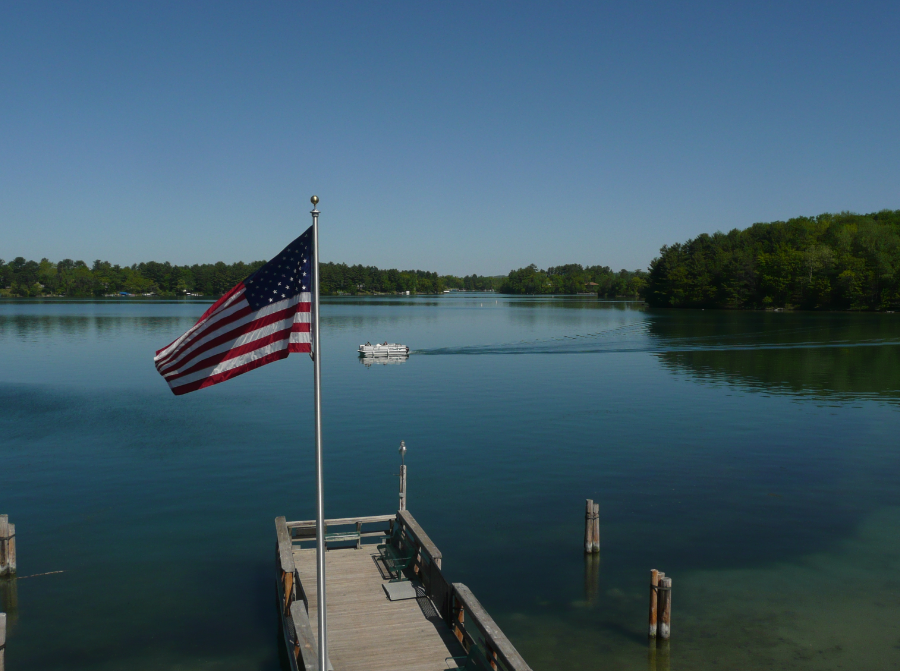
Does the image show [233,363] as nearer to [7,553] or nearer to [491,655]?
[491,655]

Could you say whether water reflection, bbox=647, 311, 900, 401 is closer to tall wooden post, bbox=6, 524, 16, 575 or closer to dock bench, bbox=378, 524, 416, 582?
dock bench, bbox=378, 524, 416, 582

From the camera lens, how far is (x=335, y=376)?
217ft

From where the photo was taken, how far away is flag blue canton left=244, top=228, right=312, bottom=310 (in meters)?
9.57

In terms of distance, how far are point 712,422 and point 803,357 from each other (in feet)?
146

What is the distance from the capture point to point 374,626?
14258 millimetres

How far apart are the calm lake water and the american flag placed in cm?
910

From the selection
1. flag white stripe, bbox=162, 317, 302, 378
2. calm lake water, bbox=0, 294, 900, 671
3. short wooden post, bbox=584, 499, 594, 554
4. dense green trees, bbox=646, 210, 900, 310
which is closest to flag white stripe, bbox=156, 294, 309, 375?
flag white stripe, bbox=162, 317, 302, 378

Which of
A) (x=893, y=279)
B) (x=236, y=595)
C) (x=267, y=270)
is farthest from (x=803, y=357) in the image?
(x=893, y=279)

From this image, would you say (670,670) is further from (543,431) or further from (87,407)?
(87,407)

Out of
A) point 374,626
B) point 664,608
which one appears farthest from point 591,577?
point 374,626

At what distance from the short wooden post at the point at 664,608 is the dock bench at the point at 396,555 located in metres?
5.68

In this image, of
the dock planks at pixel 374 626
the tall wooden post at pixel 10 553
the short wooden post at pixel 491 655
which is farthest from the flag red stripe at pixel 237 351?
the tall wooden post at pixel 10 553

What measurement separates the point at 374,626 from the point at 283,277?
818 centimetres

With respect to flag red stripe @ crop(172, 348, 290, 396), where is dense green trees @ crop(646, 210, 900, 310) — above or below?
above
